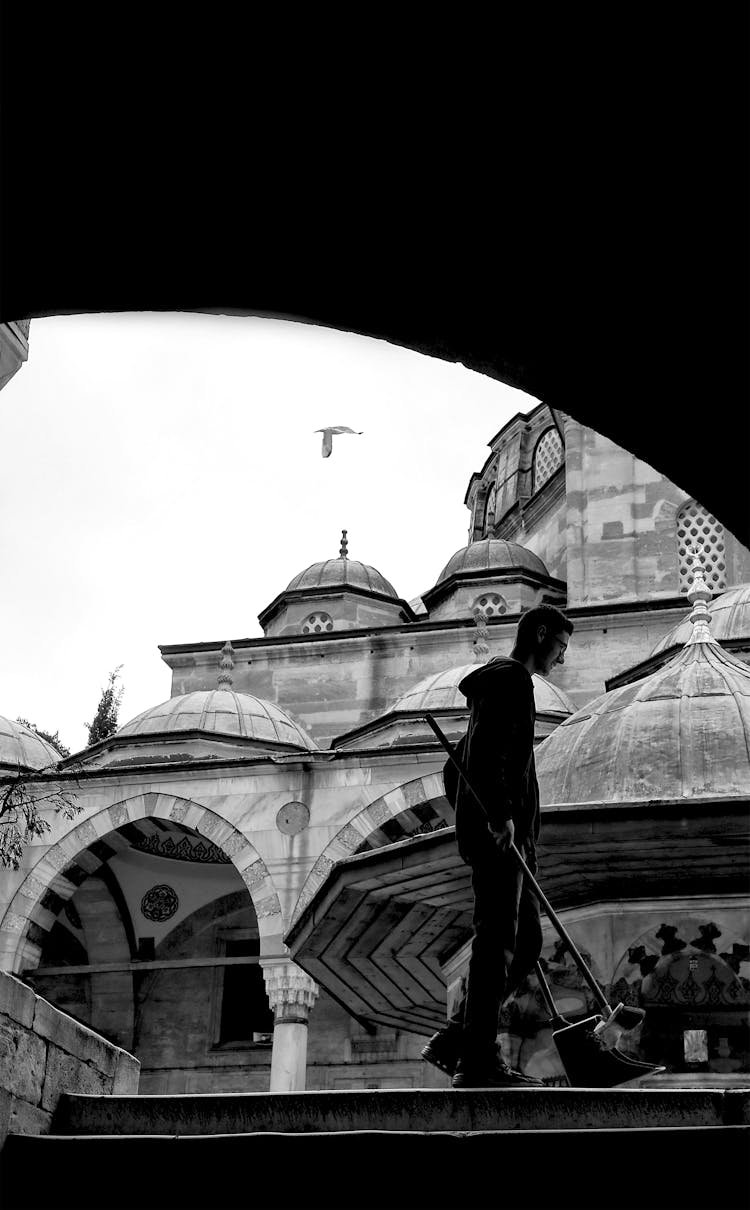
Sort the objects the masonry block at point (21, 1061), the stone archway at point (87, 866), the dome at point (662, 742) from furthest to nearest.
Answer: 1. the stone archway at point (87, 866)
2. the dome at point (662, 742)
3. the masonry block at point (21, 1061)

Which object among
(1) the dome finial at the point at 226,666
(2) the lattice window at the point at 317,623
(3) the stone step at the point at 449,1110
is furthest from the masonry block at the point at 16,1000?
(2) the lattice window at the point at 317,623

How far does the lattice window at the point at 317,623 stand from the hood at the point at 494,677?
851 inches

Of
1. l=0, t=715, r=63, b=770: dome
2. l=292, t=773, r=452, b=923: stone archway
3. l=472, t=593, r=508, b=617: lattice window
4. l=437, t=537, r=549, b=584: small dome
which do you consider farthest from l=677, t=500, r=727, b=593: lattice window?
l=0, t=715, r=63, b=770: dome

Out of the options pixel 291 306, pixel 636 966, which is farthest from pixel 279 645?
pixel 291 306

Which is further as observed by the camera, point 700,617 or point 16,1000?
point 700,617

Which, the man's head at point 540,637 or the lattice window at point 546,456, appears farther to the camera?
the lattice window at point 546,456

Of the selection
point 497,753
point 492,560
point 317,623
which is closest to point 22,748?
point 317,623

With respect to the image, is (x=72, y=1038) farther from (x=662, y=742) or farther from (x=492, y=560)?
(x=492, y=560)

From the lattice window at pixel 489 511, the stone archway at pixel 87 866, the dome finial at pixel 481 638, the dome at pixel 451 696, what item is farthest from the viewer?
the lattice window at pixel 489 511

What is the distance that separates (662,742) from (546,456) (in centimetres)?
2196

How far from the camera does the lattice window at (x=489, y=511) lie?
1203 inches

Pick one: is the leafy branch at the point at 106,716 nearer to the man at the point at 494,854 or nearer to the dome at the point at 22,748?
the dome at the point at 22,748

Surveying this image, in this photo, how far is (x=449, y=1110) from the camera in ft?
13.5

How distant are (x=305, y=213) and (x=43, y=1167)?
297 centimetres
